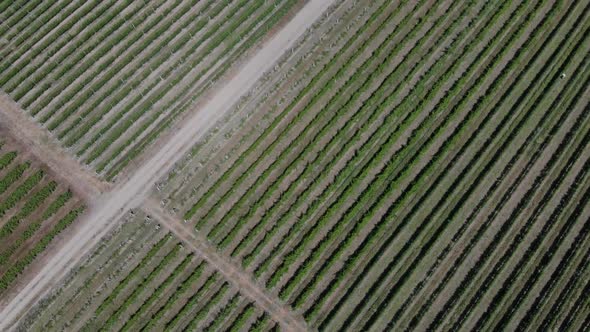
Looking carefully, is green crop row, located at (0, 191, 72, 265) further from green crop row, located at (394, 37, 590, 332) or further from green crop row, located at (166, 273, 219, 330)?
green crop row, located at (394, 37, 590, 332)

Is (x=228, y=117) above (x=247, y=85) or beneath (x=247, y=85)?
beneath

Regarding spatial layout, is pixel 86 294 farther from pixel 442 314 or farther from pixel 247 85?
pixel 442 314

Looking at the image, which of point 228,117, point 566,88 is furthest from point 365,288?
point 566,88

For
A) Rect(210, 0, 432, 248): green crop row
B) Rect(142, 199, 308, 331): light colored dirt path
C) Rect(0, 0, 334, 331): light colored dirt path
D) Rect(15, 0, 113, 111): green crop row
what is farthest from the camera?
Rect(15, 0, 113, 111): green crop row

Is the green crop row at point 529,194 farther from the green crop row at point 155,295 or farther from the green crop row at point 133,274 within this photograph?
the green crop row at point 133,274

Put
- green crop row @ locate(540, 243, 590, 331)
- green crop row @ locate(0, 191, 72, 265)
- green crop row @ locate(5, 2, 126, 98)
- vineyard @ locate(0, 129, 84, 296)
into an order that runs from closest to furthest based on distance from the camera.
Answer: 1. green crop row @ locate(540, 243, 590, 331)
2. vineyard @ locate(0, 129, 84, 296)
3. green crop row @ locate(0, 191, 72, 265)
4. green crop row @ locate(5, 2, 126, 98)

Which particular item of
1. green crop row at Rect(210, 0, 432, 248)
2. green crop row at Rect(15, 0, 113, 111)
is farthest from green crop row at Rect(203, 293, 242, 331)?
green crop row at Rect(15, 0, 113, 111)

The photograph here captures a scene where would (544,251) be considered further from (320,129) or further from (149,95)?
(149,95)

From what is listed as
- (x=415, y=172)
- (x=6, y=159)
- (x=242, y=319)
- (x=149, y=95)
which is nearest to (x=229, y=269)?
(x=242, y=319)
